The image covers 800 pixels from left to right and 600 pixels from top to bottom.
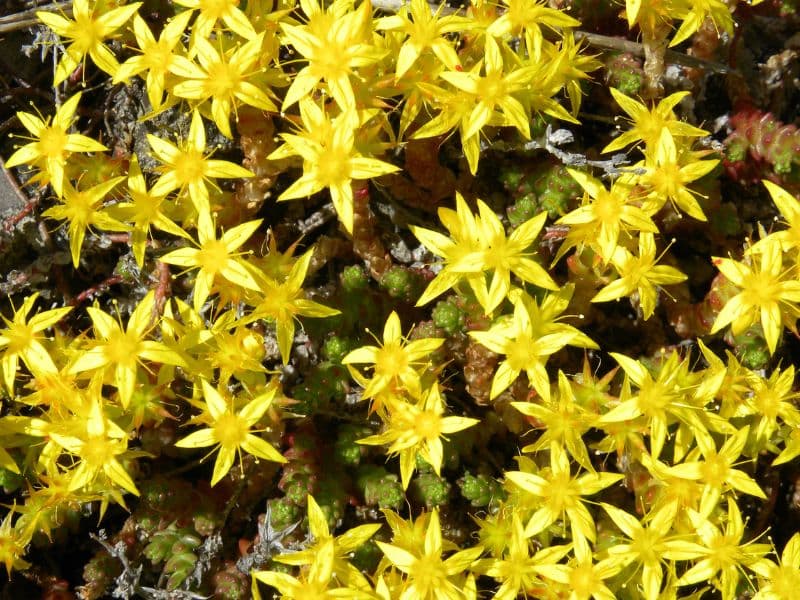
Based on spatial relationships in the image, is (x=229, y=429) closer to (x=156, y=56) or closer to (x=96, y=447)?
(x=96, y=447)

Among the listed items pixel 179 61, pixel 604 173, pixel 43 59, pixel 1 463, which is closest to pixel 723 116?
pixel 604 173

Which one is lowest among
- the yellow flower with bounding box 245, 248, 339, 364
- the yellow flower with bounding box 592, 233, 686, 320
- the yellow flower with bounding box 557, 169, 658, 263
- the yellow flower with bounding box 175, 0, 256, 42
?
the yellow flower with bounding box 245, 248, 339, 364

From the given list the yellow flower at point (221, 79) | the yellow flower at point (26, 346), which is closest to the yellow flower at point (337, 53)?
the yellow flower at point (221, 79)

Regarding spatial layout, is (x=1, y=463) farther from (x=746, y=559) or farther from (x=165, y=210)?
(x=746, y=559)

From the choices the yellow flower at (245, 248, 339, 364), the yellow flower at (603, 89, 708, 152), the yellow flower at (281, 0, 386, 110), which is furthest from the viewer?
the yellow flower at (603, 89, 708, 152)

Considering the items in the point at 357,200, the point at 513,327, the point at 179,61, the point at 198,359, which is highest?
the point at 179,61

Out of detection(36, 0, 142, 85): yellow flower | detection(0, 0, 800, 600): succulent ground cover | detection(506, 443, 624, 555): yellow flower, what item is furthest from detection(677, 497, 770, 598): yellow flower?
detection(36, 0, 142, 85): yellow flower

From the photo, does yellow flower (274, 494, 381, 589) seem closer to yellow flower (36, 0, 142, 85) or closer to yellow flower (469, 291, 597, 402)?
yellow flower (469, 291, 597, 402)
